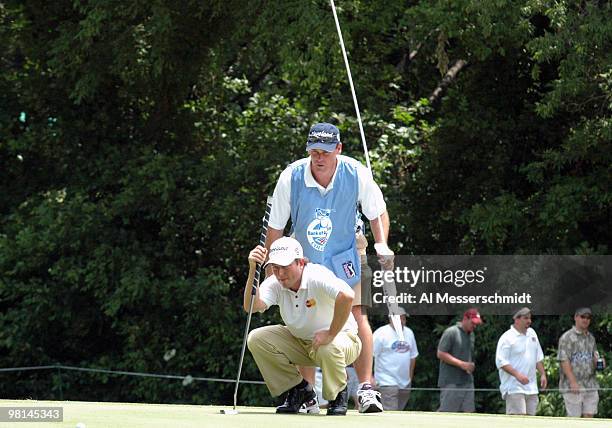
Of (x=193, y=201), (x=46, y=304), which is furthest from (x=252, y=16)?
(x=46, y=304)

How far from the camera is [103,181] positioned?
20.5m

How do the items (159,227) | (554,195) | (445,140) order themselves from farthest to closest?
(159,227) < (445,140) < (554,195)

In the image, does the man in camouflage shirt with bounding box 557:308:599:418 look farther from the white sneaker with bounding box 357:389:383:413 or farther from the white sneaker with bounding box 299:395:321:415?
the white sneaker with bounding box 299:395:321:415

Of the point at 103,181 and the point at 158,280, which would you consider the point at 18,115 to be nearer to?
the point at 103,181

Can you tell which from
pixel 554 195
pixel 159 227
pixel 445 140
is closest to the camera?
pixel 554 195

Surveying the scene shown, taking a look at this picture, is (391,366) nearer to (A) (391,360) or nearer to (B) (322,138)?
(A) (391,360)

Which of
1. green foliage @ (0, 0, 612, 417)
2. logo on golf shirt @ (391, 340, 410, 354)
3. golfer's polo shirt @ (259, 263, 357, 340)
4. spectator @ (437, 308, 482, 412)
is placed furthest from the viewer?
Answer: green foliage @ (0, 0, 612, 417)

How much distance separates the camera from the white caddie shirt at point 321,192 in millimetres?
8039

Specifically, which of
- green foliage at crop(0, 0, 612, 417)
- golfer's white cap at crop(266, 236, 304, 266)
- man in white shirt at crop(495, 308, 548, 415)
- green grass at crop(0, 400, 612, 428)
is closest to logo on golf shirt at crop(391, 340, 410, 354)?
man in white shirt at crop(495, 308, 548, 415)

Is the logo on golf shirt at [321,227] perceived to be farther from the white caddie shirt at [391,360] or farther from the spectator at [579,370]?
the white caddie shirt at [391,360]

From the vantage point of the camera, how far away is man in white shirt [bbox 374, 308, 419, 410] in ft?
49.2

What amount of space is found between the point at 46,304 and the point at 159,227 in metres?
2.15

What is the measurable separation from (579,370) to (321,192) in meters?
7.38

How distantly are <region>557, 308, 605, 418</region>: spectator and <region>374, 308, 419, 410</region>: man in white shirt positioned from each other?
1777 mm
